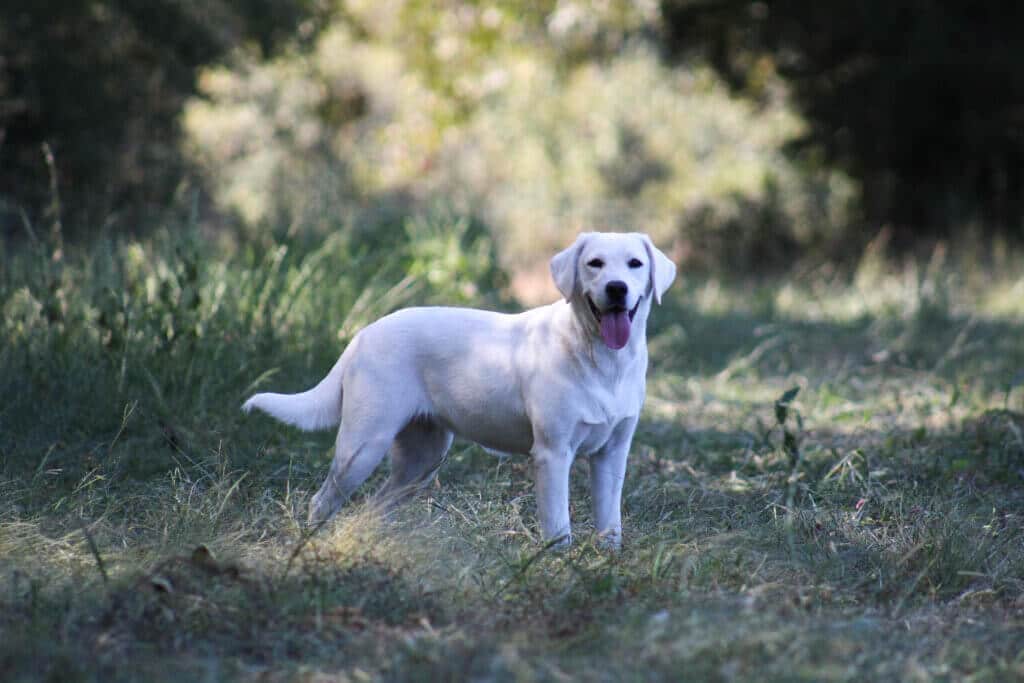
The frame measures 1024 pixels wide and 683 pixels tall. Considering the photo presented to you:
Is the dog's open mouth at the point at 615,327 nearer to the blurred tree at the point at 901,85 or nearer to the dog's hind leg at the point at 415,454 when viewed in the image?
the dog's hind leg at the point at 415,454

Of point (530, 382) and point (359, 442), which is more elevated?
point (530, 382)

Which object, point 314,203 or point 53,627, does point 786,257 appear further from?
point 53,627

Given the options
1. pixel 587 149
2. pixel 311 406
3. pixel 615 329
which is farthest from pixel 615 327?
pixel 587 149

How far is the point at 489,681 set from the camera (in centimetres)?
286

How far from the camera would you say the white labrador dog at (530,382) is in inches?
160

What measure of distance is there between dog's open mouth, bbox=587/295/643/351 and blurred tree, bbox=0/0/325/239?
694cm

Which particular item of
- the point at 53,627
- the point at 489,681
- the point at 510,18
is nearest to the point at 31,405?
the point at 53,627

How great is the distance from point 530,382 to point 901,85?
12.2m

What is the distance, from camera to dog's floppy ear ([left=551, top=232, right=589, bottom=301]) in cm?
414

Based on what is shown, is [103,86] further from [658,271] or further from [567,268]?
[658,271]

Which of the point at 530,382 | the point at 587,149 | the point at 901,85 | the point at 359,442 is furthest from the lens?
the point at 587,149

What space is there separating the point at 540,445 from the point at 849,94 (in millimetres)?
12570

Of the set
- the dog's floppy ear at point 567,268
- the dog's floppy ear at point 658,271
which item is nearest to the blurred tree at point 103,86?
the dog's floppy ear at point 567,268

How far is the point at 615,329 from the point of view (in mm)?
4039
